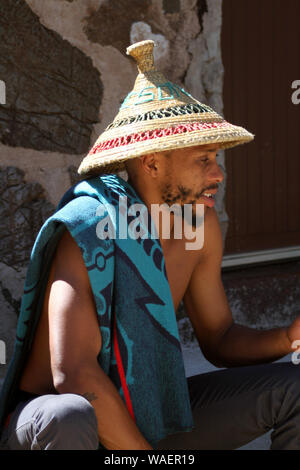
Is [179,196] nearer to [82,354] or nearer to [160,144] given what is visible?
[160,144]

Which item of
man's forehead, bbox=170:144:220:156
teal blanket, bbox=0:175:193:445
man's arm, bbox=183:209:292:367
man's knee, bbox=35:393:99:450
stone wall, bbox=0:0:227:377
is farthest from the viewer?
stone wall, bbox=0:0:227:377

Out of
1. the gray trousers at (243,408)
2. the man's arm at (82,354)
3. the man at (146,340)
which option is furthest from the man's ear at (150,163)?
the gray trousers at (243,408)

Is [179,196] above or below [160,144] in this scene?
below

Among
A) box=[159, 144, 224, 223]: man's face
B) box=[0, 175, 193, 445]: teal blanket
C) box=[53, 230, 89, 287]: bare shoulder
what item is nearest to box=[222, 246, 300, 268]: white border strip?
box=[159, 144, 224, 223]: man's face

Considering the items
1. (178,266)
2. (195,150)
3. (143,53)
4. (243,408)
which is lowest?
(243,408)

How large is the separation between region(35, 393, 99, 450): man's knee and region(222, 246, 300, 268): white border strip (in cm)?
210

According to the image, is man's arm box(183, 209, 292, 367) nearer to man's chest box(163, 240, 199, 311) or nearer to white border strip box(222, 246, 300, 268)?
man's chest box(163, 240, 199, 311)

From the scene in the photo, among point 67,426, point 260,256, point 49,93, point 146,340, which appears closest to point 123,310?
point 146,340

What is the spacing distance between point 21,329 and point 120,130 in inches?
24.9

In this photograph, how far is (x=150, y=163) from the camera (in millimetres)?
2002

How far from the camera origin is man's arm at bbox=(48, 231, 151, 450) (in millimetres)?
1625

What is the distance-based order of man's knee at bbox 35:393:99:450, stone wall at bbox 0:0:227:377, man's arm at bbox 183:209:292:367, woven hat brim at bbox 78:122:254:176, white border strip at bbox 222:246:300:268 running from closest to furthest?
man's knee at bbox 35:393:99:450 < woven hat brim at bbox 78:122:254:176 < man's arm at bbox 183:209:292:367 < stone wall at bbox 0:0:227:377 < white border strip at bbox 222:246:300:268

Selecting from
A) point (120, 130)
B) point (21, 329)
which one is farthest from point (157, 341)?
point (120, 130)

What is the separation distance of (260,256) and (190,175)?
1.81m
